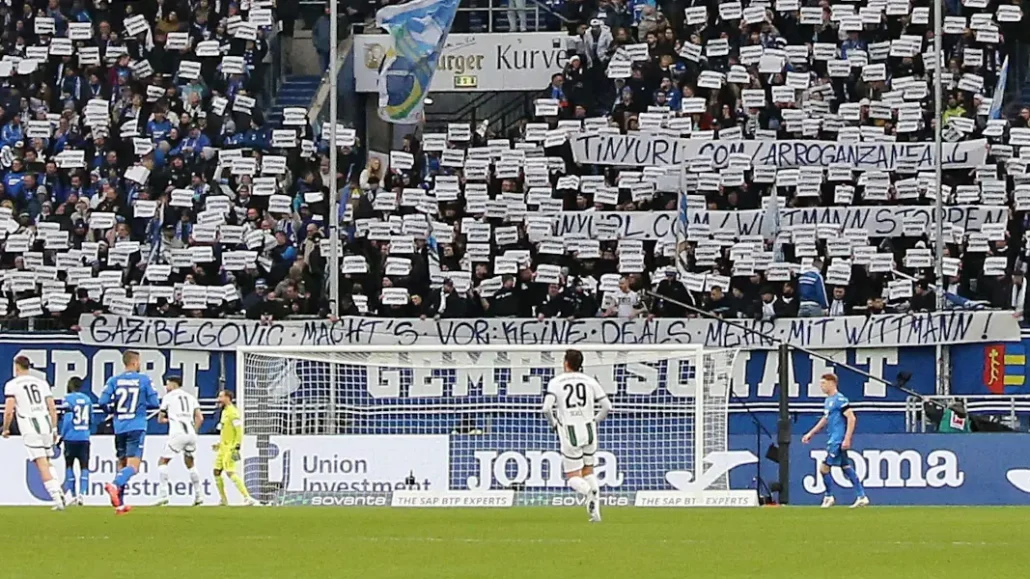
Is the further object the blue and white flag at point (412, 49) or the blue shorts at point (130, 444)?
the blue and white flag at point (412, 49)

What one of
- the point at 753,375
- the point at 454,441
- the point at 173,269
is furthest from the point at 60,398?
the point at 753,375

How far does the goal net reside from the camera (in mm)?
29938

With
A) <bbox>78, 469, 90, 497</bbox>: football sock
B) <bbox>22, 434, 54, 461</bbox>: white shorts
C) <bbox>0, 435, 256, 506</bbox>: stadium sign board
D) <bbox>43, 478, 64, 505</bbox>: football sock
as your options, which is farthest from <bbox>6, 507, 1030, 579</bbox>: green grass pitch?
<bbox>0, 435, 256, 506</bbox>: stadium sign board

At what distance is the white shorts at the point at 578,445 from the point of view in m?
22.0

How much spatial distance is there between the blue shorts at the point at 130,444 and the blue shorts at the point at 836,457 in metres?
8.76

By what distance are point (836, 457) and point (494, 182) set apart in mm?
7386

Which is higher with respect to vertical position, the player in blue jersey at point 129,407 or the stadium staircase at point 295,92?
the stadium staircase at point 295,92

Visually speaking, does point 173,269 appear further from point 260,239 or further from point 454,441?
point 454,441

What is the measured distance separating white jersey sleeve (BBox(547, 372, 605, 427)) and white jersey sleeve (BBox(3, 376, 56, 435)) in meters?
6.51

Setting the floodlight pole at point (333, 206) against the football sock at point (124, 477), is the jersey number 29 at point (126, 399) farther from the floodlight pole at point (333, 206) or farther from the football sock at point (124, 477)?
the floodlight pole at point (333, 206)

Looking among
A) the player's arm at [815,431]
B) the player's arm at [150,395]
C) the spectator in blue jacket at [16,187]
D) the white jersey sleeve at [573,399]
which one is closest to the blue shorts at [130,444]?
the player's arm at [150,395]

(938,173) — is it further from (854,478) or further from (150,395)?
(150,395)

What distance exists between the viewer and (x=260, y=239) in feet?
108

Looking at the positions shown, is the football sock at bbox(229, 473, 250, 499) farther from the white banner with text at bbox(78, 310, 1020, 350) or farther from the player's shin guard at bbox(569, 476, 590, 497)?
the player's shin guard at bbox(569, 476, 590, 497)
